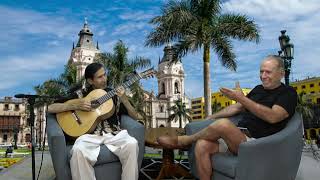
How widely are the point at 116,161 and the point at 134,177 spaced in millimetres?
229

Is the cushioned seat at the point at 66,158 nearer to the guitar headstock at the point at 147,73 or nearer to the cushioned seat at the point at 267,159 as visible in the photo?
the guitar headstock at the point at 147,73

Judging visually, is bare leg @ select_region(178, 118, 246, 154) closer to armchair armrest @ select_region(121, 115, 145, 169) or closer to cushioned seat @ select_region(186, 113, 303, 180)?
cushioned seat @ select_region(186, 113, 303, 180)

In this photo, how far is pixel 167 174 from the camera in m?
4.32

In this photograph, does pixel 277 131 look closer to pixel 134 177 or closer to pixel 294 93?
pixel 294 93

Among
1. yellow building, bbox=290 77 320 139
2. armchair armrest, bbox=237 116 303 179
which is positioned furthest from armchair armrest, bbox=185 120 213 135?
yellow building, bbox=290 77 320 139

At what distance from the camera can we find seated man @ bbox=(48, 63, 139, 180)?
130 inches

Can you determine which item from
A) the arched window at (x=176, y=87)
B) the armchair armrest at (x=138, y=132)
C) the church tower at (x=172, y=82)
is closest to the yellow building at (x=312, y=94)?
the church tower at (x=172, y=82)

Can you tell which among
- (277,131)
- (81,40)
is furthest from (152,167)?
(81,40)

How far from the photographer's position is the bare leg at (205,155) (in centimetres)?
331

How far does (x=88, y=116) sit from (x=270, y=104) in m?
1.77

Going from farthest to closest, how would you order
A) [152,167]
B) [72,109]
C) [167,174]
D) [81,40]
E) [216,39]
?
[81,40] < [216,39] < [152,167] < [167,174] < [72,109]

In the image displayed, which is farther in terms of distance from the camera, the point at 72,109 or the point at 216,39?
the point at 216,39

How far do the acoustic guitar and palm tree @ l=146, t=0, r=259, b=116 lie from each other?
11.0m

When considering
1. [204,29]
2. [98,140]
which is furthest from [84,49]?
[98,140]
